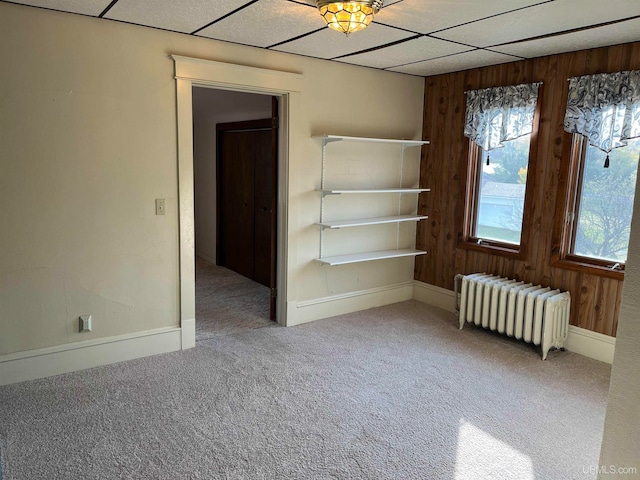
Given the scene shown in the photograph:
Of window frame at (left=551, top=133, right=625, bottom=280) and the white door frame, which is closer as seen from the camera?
the white door frame

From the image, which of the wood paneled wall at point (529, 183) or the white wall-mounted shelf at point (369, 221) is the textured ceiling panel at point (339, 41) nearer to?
the wood paneled wall at point (529, 183)

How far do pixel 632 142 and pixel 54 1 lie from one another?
12.8ft

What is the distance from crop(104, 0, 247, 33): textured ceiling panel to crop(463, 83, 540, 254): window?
8.07 ft

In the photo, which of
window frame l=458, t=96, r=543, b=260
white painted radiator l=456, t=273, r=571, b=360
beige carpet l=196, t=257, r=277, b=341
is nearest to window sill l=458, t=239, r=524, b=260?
window frame l=458, t=96, r=543, b=260

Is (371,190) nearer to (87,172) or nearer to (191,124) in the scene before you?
(191,124)

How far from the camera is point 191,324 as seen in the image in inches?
146

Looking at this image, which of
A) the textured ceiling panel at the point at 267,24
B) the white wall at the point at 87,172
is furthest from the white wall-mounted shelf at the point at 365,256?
the textured ceiling panel at the point at 267,24

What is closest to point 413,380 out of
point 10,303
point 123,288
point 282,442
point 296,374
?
point 296,374

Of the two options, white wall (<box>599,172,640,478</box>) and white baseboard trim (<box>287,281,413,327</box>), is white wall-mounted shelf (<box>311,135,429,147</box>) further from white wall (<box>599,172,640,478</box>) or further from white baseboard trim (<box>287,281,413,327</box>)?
white wall (<box>599,172,640,478</box>)

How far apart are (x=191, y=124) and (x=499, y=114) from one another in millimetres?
2615

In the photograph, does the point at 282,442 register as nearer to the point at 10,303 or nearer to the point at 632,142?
the point at 10,303

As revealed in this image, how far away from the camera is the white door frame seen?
341cm

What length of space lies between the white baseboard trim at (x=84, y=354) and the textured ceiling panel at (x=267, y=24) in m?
2.22

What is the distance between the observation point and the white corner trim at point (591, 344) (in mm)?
3574
